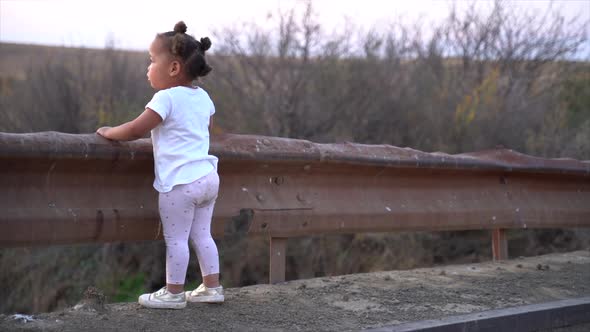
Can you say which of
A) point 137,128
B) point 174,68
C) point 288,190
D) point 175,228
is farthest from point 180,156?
point 288,190

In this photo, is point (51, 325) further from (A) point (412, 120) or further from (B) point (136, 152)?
(A) point (412, 120)

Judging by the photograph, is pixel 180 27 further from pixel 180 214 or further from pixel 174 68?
pixel 180 214

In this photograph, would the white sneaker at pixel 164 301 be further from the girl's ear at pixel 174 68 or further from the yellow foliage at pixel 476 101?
the yellow foliage at pixel 476 101

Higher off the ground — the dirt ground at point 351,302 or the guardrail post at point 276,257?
the guardrail post at point 276,257

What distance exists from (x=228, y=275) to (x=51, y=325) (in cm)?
686

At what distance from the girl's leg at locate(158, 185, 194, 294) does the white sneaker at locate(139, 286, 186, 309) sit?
3cm

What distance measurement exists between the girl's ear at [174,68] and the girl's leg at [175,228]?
69 cm

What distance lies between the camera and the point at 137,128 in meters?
4.63

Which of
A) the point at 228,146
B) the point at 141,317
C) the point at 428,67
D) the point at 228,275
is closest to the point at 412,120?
the point at 428,67

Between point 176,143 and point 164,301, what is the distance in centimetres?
92

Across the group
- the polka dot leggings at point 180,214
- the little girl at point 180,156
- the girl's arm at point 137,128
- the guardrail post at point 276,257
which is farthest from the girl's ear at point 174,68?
the guardrail post at point 276,257

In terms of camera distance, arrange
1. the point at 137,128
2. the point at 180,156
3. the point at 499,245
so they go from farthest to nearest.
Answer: the point at 499,245 → the point at 180,156 → the point at 137,128

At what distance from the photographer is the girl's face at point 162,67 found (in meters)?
4.93

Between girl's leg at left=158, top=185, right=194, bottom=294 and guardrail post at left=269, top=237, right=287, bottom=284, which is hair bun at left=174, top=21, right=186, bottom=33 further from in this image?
guardrail post at left=269, top=237, right=287, bottom=284
